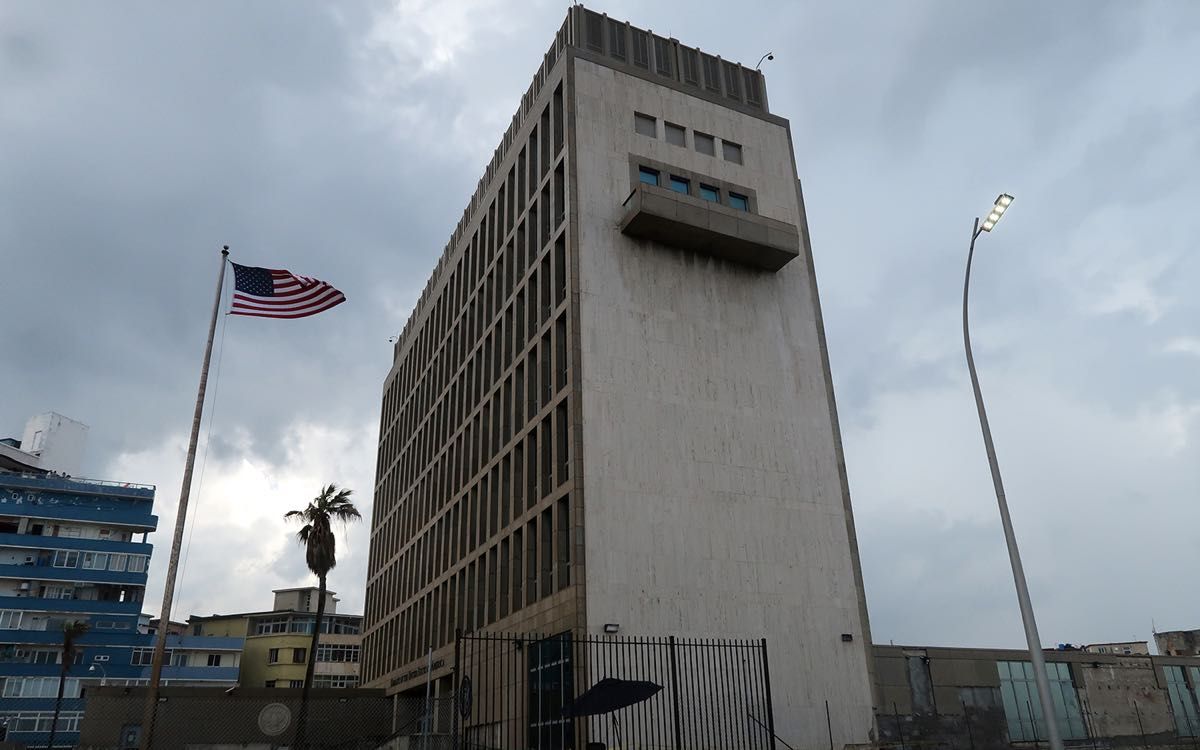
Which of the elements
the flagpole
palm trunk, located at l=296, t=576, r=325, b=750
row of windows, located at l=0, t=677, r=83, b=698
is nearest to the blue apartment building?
row of windows, located at l=0, t=677, r=83, b=698

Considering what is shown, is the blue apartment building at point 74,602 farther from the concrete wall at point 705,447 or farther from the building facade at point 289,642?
the concrete wall at point 705,447

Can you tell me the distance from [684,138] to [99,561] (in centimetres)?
7172

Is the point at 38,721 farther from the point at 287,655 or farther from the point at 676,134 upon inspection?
the point at 676,134

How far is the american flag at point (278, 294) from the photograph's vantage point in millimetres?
27688

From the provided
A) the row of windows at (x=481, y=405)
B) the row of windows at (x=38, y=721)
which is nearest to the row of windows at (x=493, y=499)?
the row of windows at (x=481, y=405)

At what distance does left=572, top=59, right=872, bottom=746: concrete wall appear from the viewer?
3369 centimetres

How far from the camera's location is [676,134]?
43781 millimetres

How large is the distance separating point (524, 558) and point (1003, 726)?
69.8ft

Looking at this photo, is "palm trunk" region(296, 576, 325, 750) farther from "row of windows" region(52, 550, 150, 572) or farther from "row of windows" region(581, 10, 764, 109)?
"row of windows" region(52, 550, 150, 572)

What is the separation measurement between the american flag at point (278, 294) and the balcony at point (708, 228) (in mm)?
14695

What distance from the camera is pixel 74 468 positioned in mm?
106688

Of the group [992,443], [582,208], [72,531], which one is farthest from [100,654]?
[992,443]

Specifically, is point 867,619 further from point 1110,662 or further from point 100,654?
point 100,654

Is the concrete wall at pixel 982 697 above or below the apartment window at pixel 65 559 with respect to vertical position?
below
